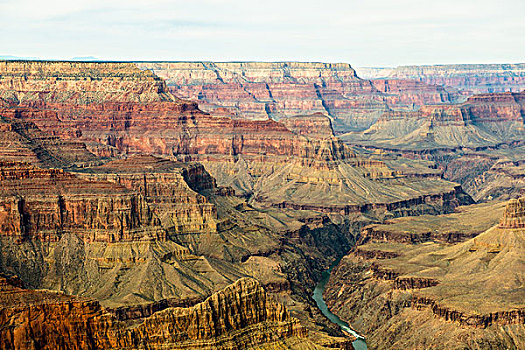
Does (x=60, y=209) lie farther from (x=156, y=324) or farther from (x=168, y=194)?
(x=156, y=324)

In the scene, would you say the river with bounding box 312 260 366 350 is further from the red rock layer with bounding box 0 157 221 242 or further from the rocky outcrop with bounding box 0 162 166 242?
the rocky outcrop with bounding box 0 162 166 242

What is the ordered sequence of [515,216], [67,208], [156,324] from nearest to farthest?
[156,324], [67,208], [515,216]

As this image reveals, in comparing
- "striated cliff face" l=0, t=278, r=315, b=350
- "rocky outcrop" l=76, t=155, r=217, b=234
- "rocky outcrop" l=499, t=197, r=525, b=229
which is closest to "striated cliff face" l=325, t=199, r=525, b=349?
"rocky outcrop" l=499, t=197, r=525, b=229

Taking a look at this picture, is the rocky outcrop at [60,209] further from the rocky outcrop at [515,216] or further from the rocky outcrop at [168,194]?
the rocky outcrop at [515,216]

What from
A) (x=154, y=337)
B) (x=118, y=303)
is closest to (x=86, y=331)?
(x=154, y=337)

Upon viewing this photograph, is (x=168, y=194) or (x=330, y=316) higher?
(x=168, y=194)

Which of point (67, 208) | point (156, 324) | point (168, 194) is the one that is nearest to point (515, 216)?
point (168, 194)

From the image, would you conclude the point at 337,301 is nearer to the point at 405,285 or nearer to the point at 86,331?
the point at 405,285
